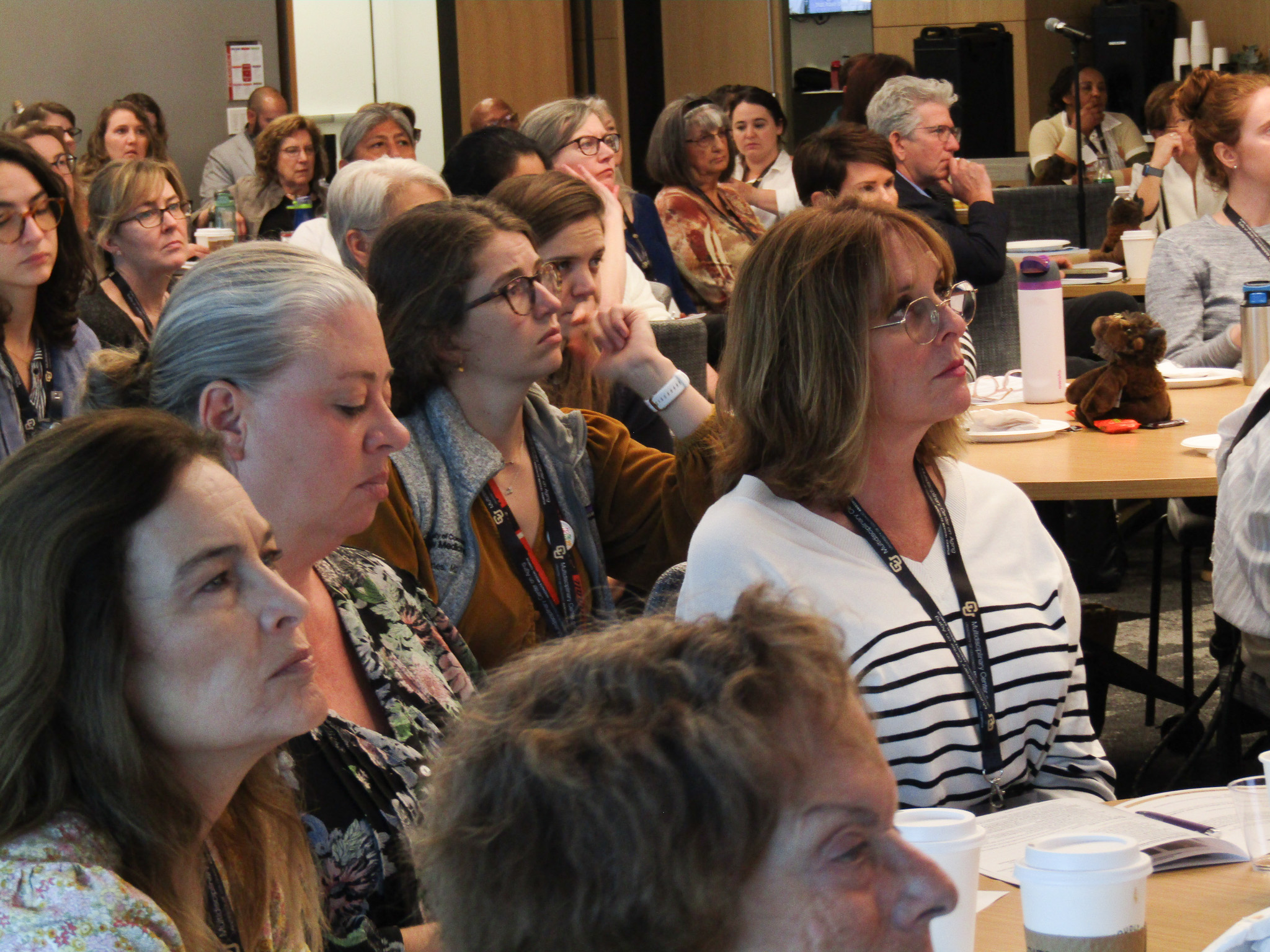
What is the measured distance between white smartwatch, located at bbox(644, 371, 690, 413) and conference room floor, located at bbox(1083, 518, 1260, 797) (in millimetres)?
1235

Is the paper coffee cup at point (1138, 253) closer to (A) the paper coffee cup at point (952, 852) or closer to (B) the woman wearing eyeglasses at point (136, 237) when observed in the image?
(B) the woman wearing eyeglasses at point (136, 237)

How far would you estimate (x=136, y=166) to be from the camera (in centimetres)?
473

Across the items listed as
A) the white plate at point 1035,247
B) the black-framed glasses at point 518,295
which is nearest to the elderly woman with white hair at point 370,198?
the black-framed glasses at point 518,295

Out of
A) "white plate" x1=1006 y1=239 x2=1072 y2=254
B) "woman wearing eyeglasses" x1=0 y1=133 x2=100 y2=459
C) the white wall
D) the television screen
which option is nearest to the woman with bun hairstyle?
"white plate" x1=1006 y1=239 x2=1072 y2=254

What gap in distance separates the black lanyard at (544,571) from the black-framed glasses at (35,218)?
1.82 m

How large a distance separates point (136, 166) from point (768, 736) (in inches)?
178

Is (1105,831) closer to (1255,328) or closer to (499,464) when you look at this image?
(499,464)

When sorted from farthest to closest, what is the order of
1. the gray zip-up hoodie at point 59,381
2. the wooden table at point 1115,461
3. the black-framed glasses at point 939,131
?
1. the black-framed glasses at point 939,131
2. the gray zip-up hoodie at point 59,381
3. the wooden table at point 1115,461

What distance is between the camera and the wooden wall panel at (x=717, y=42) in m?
A: 11.5

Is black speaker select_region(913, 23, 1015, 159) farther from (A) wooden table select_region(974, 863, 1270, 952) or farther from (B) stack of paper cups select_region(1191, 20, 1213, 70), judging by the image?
(A) wooden table select_region(974, 863, 1270, 952)

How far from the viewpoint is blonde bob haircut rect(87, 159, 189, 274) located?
4594 millimetres

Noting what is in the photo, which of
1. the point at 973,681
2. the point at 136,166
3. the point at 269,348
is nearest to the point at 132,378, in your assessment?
the point at 269,348

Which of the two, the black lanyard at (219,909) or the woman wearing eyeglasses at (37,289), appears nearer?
the black lanyard at (219,909)

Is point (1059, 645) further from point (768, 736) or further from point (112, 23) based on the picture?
point (112, 23)
